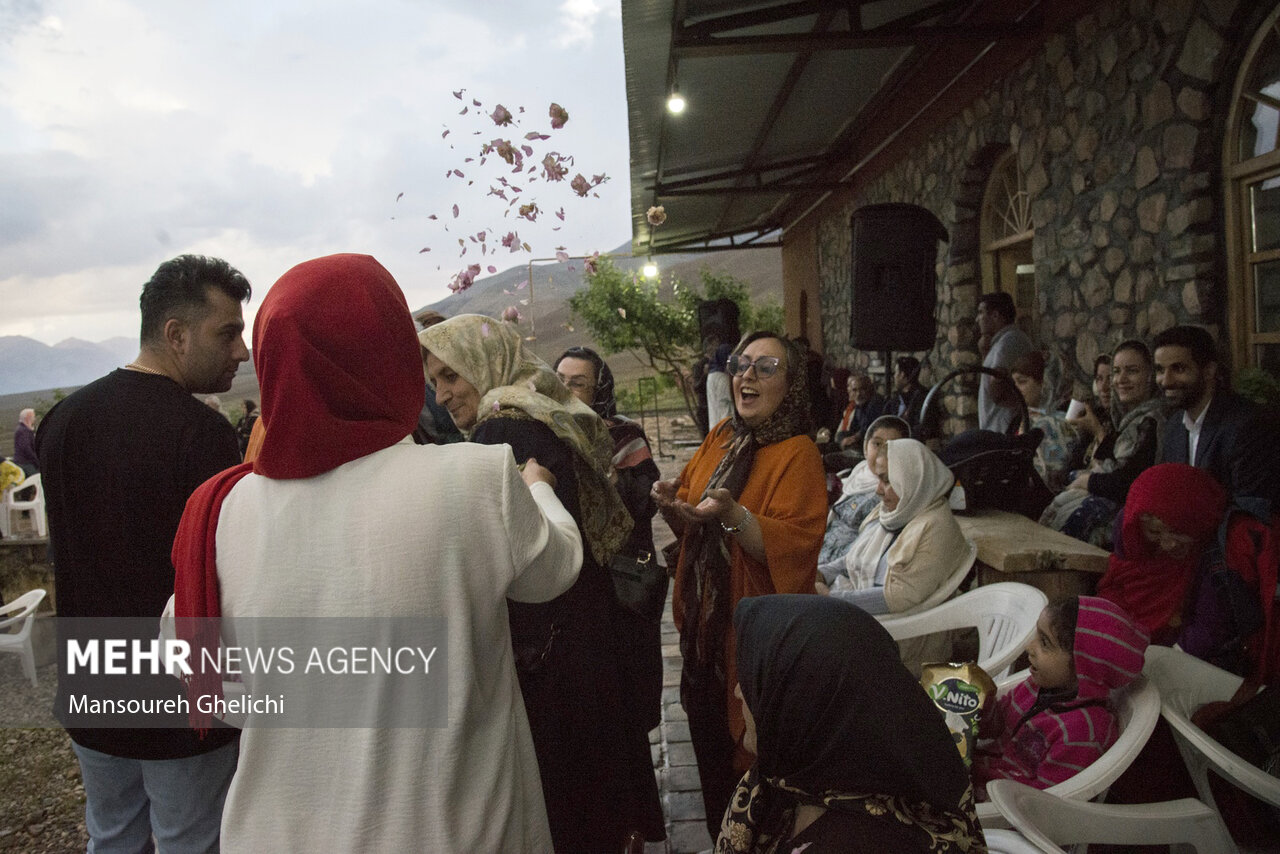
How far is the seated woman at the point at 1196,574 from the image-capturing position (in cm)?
226

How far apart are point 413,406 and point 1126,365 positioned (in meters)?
3.70

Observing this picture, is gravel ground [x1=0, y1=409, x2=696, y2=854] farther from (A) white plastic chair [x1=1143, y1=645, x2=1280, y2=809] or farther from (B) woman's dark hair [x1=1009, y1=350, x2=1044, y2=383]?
(B) woman's dark hair [x1=1009, y1=350, x2=1044, y2=383]

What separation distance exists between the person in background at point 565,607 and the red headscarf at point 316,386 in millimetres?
586

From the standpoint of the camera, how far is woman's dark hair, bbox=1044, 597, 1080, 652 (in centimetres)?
186

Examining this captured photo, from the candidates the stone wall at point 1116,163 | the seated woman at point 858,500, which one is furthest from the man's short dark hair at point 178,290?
the stone wall at point 1116,163

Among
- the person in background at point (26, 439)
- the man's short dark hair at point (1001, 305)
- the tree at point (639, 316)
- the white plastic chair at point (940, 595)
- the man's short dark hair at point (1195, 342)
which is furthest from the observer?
the tree at point (639, 316)

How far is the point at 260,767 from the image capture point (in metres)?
1.06

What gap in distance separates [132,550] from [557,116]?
1.77 meters

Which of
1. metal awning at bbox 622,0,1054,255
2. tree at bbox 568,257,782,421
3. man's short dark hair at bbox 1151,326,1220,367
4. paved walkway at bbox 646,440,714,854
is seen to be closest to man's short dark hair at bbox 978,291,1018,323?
metal awning at bbox 622,0,1054,255

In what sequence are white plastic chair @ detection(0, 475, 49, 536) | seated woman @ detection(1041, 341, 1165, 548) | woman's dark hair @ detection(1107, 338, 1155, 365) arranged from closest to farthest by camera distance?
1. seated woman @ detection(1041, 341, 1165, 548)
2. woman's dark hair @ detection(1107, 338, 1155, 365)
3. white plastic chair @ detection(0, 475, 49, 536)

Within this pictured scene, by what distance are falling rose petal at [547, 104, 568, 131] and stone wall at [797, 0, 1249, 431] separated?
10.0 ft

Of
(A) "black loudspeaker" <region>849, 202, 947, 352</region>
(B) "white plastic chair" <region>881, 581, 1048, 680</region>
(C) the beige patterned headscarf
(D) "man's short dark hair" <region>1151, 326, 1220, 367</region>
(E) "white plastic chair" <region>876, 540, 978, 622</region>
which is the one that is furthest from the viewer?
(A) "black loudspeaker" <region>849, 202, 947, 352</region>

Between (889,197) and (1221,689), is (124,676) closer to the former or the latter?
(1221,689)

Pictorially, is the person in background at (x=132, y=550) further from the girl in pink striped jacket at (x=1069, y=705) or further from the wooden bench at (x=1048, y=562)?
the wooden bench at (x=1048, y=562)
